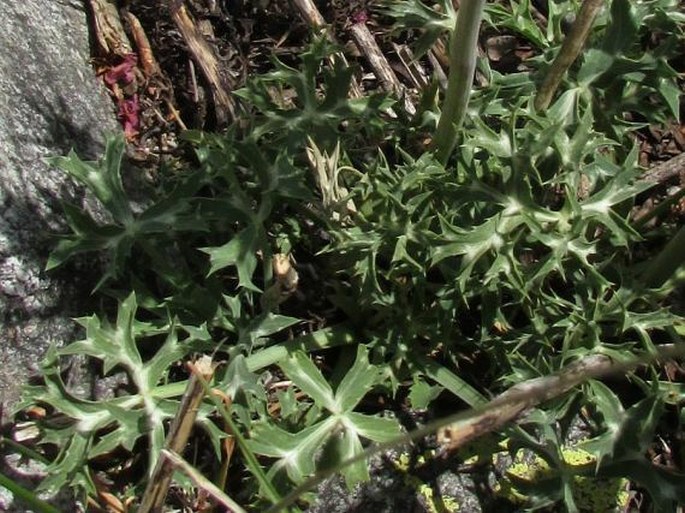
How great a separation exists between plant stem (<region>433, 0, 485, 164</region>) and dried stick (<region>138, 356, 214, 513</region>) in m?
0.80

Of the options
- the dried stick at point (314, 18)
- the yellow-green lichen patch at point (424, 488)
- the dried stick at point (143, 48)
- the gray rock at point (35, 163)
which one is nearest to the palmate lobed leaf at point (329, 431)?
the yellow-green lichen patch at point (424, 488)

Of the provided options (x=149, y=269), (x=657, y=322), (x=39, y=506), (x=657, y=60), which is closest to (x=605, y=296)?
(x=657, y=322)

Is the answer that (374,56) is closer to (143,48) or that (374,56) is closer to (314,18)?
(314,18)

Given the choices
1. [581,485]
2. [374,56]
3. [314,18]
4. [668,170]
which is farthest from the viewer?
[374,56]

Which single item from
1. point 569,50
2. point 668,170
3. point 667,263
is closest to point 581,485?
point 667,263

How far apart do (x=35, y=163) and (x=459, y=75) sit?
1064 mm

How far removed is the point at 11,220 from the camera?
7.36 ft

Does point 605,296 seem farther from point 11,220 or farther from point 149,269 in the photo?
point 11,220

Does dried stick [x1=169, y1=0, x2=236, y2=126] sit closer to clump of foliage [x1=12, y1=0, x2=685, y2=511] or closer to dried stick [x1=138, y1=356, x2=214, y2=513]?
clump of foliage [x1=12, y1=0, x2=685, y2=511]

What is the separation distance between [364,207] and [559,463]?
74 centimetres

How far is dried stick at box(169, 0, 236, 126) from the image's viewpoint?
274cm

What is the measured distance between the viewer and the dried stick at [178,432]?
1.72 meters

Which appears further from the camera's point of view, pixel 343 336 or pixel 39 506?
pixel 343 336

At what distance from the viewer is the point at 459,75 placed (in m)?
2.04
